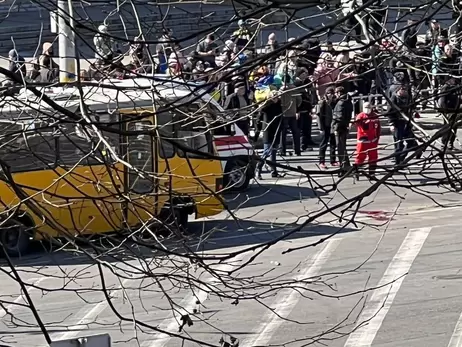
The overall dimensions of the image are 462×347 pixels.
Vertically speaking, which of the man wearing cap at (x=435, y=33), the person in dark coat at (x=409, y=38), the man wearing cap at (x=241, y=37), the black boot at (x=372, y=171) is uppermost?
the man wearing cap at (x=241, y=37)


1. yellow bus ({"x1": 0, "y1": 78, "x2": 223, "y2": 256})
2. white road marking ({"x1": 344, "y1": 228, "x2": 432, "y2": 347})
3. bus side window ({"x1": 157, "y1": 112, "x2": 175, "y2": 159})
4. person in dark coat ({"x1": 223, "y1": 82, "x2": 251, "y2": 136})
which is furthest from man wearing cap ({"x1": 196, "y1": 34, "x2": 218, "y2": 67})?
white road marking ({"x1": 344, "y1": 228, "x2": 432, "y2": 347})

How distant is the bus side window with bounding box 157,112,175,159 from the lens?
5.30 metres

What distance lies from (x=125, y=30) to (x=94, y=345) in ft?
6.40

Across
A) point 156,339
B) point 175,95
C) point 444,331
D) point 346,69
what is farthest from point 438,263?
point 175,95

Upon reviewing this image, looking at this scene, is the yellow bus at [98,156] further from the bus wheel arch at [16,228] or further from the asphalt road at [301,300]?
the asphalt road at [301,300]

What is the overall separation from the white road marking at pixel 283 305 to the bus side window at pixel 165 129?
3420mm

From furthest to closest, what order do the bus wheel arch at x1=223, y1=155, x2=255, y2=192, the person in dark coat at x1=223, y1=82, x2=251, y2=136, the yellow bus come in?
the person in dark coat at x1=223, y1=82, x2=251, y2=136
the bus wheel arch at x1=223, y1=155, x2=255, y2=192
the yellow bus

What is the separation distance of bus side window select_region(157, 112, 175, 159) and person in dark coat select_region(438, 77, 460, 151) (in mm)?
1302

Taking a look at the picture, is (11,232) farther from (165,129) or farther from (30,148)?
(165,129)

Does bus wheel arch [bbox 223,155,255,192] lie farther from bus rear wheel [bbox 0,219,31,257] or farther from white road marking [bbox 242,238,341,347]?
white road marking [bbox 242,238,341,347]

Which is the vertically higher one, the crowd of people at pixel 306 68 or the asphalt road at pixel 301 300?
the crowd of people at pixel 306 68

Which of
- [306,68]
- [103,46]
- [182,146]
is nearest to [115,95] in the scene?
[103,46]

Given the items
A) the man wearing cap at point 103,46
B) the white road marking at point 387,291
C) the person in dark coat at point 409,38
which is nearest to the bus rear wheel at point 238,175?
the man wearing cap at point 103,46

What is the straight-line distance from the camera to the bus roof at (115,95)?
5.32 metres
